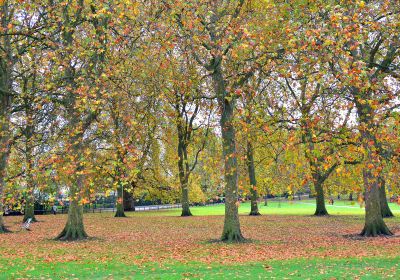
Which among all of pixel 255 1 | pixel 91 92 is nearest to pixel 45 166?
pixel 91 92

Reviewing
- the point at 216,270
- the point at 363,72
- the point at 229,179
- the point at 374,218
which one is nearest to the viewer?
the point at 363,72

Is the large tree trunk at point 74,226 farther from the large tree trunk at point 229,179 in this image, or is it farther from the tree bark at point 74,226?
the large tree trunk at point 229,179

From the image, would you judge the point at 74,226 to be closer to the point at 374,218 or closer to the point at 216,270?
the point at 216,270

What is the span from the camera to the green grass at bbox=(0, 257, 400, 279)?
10250mm

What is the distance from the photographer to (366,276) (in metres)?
10.1

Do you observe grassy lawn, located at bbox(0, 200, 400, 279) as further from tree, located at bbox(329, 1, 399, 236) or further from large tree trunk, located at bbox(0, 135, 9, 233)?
tree, located at bbox(329, 1, 399, 236)

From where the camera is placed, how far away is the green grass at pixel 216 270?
10250mm

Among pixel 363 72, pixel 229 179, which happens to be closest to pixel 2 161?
pixel 229 179

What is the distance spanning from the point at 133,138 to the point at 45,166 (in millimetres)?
2805

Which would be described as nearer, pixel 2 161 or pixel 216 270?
pixel 216 270

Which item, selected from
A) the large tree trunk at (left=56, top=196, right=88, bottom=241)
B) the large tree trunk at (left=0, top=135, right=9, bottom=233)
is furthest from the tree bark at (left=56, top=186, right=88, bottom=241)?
the large tree trunk at (left=0, top=135, right=9, bottom=233)

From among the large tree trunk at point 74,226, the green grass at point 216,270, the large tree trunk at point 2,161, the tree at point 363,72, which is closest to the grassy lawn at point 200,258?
the green grass at point 216,270

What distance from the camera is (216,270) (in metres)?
11.2

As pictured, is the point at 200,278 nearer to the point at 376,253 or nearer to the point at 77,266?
the point at 77,266
